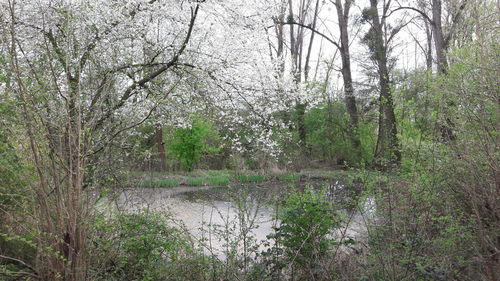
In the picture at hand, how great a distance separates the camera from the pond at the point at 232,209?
3732 millimetres

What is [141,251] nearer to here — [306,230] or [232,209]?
[306,230]

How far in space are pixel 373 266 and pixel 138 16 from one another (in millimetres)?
4771

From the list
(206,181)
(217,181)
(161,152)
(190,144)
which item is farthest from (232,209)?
(190,144)

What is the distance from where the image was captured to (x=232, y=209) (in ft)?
26.9

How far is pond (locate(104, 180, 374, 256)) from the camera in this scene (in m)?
3.73

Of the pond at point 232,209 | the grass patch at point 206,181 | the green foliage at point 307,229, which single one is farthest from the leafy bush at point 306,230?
the grass patch at point 206,181

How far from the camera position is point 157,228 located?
12.1 feet

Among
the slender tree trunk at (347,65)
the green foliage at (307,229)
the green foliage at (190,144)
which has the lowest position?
the green foliage at (307,229)

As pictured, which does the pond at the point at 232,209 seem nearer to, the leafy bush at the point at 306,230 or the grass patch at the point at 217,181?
the leafy bush at the point at 306,230

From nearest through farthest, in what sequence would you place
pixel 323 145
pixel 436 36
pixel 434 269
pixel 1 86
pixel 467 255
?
pixel 434 269
pixel 467 255
pixel 1 86
pixel 436 36
pixel 323 145

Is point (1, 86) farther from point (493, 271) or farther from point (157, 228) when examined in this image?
point (493, 271)

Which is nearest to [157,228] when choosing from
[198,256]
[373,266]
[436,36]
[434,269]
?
[198,256]

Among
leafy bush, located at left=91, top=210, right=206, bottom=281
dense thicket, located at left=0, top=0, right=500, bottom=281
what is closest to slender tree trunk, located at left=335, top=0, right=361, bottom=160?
dense thicket, located at left=0, top=0, right=500, bottom=281

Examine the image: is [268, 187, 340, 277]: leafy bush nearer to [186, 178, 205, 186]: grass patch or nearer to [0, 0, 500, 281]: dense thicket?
[0, 0, 500, 281]: dense thicket
